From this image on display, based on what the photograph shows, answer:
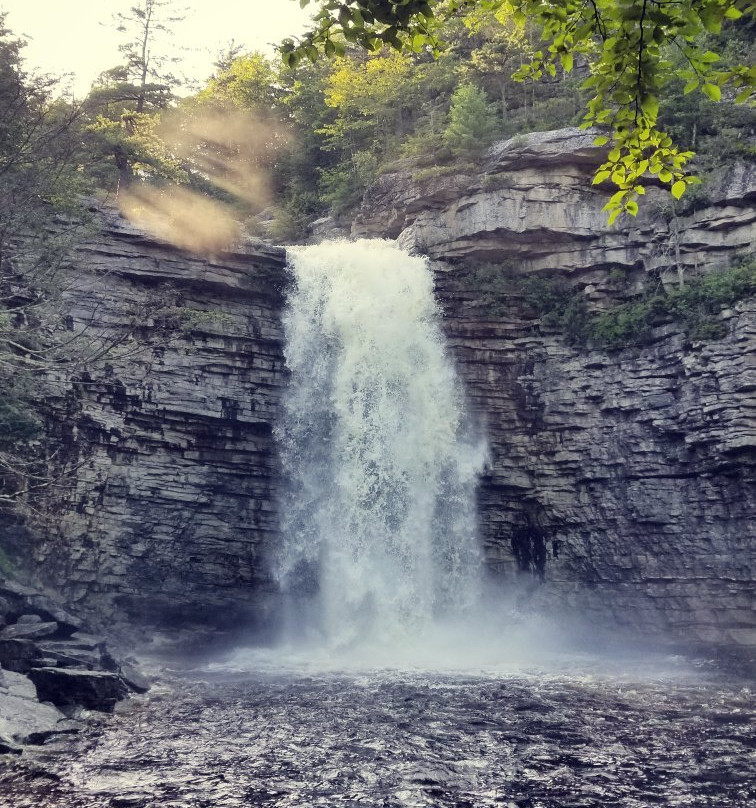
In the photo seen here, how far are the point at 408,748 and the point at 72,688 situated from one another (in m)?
6.42

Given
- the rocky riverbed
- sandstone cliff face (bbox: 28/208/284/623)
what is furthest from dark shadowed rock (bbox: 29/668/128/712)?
sandstone cliff face (bbox: 28/208/284/623)

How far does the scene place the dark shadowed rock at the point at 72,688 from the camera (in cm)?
1302

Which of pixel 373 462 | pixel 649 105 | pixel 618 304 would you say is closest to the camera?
pixel 649 105

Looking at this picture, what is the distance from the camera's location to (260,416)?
22.7 metres

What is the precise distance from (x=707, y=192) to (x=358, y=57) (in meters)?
23.2

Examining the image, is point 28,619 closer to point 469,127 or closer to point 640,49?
point 640,49

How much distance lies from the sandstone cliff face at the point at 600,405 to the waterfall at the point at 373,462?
107 centimetres

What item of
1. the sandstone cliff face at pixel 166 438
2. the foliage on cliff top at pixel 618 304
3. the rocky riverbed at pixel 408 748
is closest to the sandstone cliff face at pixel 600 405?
the foliage on cliff top at pixel 618 304

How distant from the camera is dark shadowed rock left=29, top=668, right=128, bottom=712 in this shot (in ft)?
42.7

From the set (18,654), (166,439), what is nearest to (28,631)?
(18,654)

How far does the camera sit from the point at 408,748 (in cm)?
1096

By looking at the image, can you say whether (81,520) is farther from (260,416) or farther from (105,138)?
(105,138)

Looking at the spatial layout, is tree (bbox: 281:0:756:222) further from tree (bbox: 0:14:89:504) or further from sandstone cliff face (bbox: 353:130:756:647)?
sandstone cliff face (bbox: 353:130:756:647)

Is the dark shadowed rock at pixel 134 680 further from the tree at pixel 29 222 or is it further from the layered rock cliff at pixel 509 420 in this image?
the layered rock cliff at pixel 509 420
